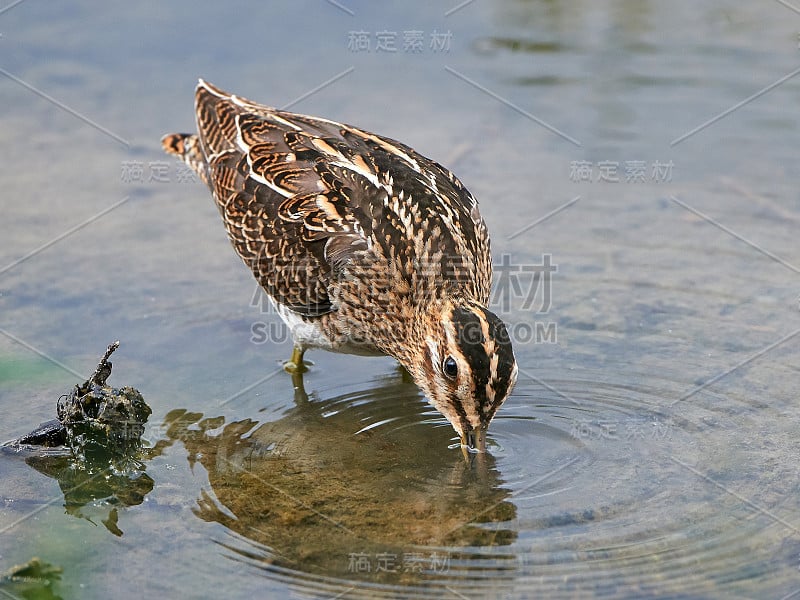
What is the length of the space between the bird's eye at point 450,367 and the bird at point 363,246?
0.01 metres

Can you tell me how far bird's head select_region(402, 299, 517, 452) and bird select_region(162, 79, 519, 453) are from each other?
0.7 inches

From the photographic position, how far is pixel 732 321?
11875mm

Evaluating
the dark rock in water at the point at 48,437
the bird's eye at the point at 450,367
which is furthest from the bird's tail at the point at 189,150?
the bird's eye at the point at 450,367

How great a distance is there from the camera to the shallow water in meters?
8.76

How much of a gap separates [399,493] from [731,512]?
2606 millimetres

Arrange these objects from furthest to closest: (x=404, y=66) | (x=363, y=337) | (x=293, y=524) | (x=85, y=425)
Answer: (x=404, y=66)
(x=363, y=337)
(x=85, y=425)
(x=293, y=524)

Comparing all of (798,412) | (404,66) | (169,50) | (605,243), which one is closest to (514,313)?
(605,243)

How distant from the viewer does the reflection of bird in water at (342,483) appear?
886cm

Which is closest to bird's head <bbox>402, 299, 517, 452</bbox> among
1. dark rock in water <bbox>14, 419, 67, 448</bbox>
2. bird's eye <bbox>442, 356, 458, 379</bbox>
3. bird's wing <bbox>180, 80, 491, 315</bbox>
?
bird's eye <bbox>442, 356, 458, 379</bbox>

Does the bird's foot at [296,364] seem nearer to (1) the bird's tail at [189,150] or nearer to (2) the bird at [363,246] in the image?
(2) the bird at [363,246]

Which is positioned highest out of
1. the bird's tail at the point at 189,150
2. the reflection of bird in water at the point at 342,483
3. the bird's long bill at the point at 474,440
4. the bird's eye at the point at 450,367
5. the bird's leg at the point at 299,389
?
the bird's tail at the point at 189,150

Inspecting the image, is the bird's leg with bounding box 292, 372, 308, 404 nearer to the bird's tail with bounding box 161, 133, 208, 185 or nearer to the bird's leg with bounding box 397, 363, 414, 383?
the bird's leg with bounding box 397, 363, 414, 383

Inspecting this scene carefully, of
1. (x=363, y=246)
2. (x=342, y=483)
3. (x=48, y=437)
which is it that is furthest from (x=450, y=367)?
(x=48, y=437)

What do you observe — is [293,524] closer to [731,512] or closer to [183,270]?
[731,512]
